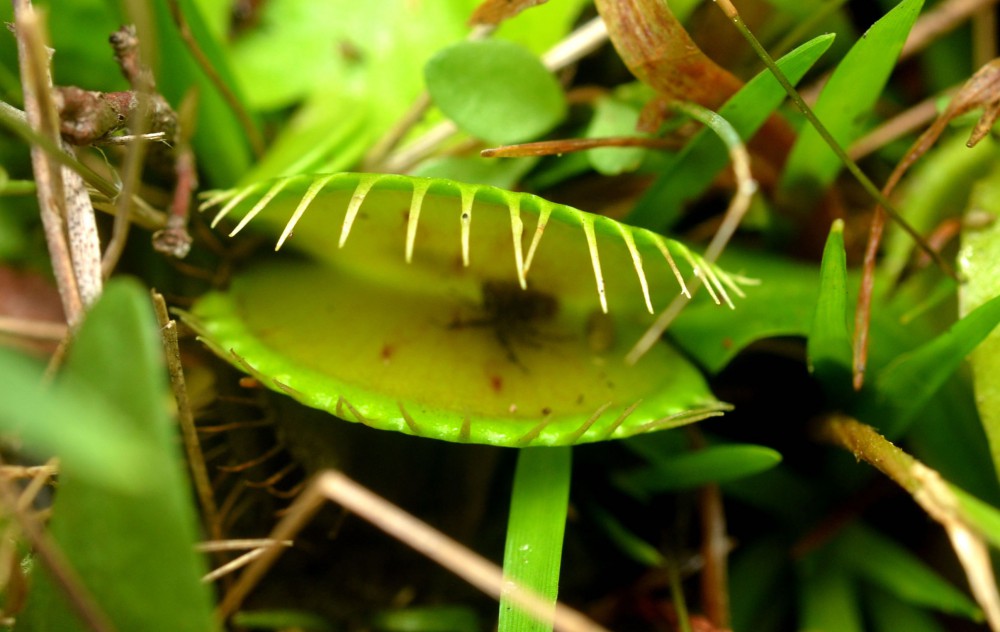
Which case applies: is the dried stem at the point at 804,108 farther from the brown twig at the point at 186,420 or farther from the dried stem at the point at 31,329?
the dried stem at the point at 31,329

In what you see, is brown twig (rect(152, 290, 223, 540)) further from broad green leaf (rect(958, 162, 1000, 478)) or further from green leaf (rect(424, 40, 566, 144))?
broad green leaf (rect(958, 162, 1000, 478))

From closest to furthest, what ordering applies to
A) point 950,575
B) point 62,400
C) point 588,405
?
point 62,400 < point 588,405 < point 950,575

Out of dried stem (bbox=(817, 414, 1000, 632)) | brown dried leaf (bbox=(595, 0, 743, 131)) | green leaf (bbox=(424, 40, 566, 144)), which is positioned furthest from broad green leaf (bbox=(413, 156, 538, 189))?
dried stem (bbox=(817, 414, 1000, 632))

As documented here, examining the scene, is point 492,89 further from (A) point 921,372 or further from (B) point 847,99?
(A) point 921,372

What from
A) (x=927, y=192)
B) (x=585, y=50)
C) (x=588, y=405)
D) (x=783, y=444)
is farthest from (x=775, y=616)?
(x=585, y=50)

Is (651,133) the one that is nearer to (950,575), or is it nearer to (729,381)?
(729,381)

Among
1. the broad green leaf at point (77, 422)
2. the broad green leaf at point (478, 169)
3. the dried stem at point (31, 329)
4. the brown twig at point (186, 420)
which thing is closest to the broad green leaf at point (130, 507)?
the broad green leaf at point (77, 422)
